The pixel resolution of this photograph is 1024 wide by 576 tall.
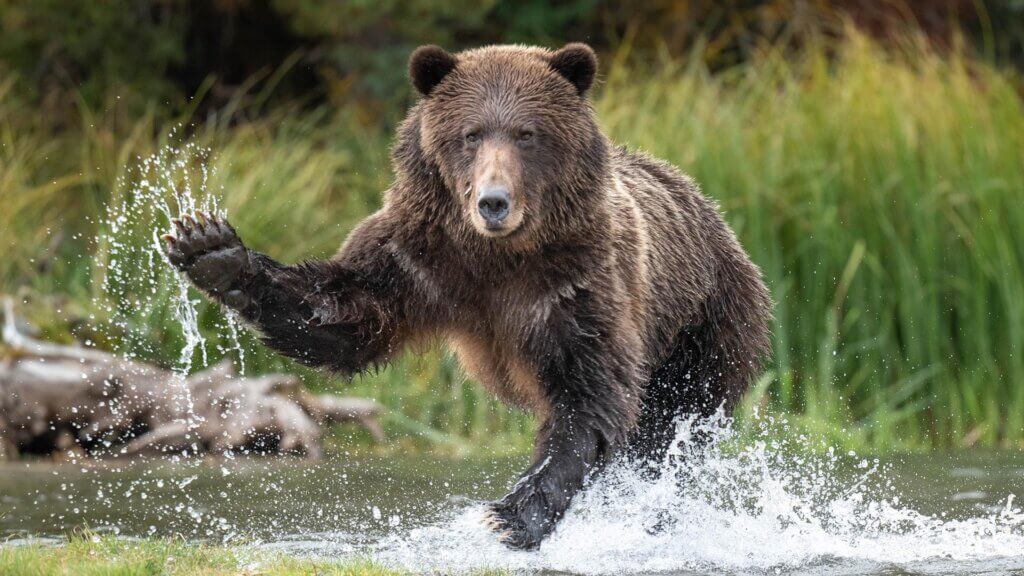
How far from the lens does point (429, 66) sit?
18.2 feet

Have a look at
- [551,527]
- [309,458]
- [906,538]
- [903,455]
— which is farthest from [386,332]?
[903,455]

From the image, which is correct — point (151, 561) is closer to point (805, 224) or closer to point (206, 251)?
point (206, 251)

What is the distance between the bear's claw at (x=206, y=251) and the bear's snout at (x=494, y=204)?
92 cm

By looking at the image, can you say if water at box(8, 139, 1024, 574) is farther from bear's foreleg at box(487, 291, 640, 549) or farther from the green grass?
the green grass

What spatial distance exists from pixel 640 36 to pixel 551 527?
463 inches

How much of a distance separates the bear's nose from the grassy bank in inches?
51.0

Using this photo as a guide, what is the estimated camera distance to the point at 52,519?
625 cm

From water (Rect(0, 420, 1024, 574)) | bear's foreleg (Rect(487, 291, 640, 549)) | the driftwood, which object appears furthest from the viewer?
the driftwood

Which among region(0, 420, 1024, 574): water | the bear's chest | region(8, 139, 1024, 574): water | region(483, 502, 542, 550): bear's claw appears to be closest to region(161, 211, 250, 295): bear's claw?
region(8, 139, 1024, 574): water

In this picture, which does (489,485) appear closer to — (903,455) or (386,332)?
(386,332)

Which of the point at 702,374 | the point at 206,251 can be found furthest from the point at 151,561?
the point at 702,374

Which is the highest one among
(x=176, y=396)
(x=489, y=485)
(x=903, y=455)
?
(x=903, y=455)

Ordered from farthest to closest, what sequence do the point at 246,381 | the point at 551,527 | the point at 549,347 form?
1. the point at 246,381
2. the point at 549,347
3. the point at 551,527

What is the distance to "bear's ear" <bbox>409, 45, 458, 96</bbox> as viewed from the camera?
5.50 m
